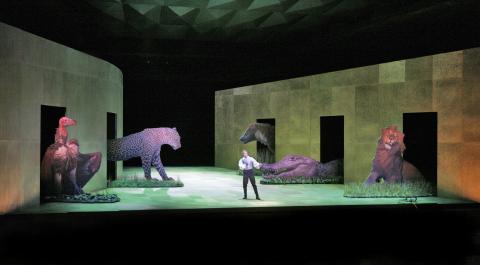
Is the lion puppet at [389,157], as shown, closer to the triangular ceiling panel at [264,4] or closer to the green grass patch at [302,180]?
the green grass patch at [302,180]

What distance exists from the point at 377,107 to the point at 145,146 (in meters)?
7.35

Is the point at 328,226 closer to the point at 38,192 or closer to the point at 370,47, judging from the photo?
the point at 38,192

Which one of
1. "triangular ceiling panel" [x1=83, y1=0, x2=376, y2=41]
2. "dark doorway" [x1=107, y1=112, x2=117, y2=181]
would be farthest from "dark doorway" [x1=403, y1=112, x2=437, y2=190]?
"dark doorway" [x1=107, y1=112, x2=117, y2=181]

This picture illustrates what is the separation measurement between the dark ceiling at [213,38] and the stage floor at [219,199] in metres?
5.81

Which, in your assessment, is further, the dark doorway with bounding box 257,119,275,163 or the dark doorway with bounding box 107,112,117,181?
the dark doorway with bounding box 257,119,275,163

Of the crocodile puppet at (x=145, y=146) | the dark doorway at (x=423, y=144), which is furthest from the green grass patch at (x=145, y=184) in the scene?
the dark doorway at (x=423, y=144)

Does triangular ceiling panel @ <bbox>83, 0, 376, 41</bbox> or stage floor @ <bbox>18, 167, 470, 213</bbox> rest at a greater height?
triangular ceiling panel @ <bbox>83, 0, 376, 41</bbox>

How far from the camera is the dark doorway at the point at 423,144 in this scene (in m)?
19.4

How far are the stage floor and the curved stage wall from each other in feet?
2.28

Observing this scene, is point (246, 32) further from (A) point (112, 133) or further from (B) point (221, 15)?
(A) point (112, 133)

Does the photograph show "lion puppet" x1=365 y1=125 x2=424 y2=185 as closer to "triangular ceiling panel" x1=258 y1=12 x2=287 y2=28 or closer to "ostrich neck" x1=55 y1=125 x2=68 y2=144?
"triangular ceiling panel" x1=258 y1=12 x2=287 y2=28

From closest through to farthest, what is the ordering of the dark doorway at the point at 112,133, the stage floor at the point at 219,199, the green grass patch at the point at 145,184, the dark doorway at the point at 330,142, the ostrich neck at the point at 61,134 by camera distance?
the stage floor at the point at 219,199 → the ostrich neck at the point at 61,134 → the green grass patch at the point at 145,184 → the dark doorway at the point at 112,133 → the dark doorway at the point at 330,142

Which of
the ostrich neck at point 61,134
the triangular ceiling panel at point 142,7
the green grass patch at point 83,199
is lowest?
the green grass patch at point 83,199

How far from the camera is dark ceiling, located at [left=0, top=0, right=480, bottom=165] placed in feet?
59.2
